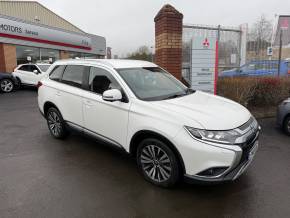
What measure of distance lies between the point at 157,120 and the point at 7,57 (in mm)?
16522

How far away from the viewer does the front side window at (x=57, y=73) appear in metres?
5.12

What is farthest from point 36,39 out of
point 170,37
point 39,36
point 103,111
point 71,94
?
point 103,111

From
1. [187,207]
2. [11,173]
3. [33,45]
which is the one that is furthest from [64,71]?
[33,45]

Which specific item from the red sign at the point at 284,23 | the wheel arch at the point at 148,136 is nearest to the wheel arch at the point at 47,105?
the wheel arch at the point at 148,136

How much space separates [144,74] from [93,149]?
177cm

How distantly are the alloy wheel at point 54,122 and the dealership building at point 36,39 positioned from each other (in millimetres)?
13349

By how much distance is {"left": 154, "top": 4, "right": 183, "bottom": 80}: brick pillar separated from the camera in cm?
692

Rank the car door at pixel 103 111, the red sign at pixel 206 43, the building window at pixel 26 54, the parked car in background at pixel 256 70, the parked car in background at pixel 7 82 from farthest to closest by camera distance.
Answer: the building window at pixel 26 54 → the parked car in background at pixel 7 82 → the parked car in background at pixel 256 70 → the red sign at pixel 206 43 → the car door at pixel 103 111

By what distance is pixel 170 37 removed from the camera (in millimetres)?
7043

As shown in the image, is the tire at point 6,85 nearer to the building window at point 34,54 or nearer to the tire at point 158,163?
the building window at point 34,54

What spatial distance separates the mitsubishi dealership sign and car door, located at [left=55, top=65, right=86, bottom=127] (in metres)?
13.7

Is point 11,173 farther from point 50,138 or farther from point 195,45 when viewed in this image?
point 195,45

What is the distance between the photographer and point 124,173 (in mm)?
3873

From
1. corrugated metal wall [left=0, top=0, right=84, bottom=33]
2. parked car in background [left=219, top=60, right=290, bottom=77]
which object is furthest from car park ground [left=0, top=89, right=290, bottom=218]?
corrugated metal wall [left=0, top=0, right=84, bottom=33]
